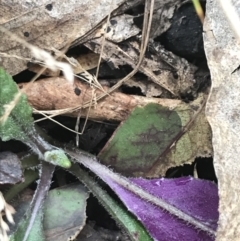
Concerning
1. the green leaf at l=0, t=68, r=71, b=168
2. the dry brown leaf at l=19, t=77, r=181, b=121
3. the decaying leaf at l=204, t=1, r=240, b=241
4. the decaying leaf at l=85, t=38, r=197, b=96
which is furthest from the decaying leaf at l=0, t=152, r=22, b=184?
the decaying leaf at l=204, t=1, r=240, b=241

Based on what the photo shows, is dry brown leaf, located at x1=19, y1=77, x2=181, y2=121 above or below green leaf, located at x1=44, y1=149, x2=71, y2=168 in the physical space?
above

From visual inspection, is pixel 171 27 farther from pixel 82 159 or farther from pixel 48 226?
pixel 48 226

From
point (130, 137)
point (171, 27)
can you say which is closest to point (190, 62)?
point (171, 27)

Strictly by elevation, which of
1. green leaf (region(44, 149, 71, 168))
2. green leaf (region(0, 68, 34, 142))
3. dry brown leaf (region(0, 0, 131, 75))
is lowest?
green leaf (region(44, 149, 71, 168))

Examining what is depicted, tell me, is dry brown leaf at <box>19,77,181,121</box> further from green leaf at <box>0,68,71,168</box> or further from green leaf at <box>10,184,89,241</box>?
green leaf at <box>10,184,89,241</box>

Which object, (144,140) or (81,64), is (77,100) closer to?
(81,64)

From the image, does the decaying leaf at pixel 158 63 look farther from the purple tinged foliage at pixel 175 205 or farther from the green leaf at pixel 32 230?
the green leaf at pixel 32 230

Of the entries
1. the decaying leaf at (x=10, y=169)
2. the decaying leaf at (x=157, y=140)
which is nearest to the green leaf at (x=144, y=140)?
the decaying leaf at (x=157, y=140)
